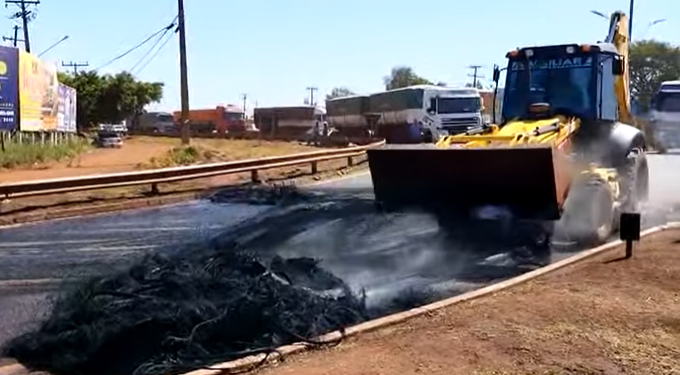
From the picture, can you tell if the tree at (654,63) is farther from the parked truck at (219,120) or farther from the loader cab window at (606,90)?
the loader cab window at (606,90)

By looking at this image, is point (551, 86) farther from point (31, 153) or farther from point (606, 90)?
point (31, 153)

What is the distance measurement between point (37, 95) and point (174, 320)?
35.4m

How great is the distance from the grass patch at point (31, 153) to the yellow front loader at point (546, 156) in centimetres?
2234

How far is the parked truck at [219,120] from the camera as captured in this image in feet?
Result: 283

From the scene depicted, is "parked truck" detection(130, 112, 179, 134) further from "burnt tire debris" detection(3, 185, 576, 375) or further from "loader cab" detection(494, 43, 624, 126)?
"burnt tire debris" detection(3, 185, 576, 375)

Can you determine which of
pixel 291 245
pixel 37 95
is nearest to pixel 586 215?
pixel 291 245

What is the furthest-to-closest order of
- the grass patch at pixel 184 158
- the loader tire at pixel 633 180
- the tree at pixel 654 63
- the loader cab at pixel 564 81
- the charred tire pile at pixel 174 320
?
the tree at pixel 654 63
the grass patch at pixel 184 158
the loader tire at pixel 633 180
the loader cab at pixel 564 81
the charred tire pile at pixel 174 320

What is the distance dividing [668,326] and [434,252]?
480 cm

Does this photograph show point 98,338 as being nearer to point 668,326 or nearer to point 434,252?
point 668,326

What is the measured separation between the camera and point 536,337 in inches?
275

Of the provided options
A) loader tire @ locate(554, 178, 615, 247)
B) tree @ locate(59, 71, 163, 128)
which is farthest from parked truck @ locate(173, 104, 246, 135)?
loader tire @ locate(554, 178, 615, 247)

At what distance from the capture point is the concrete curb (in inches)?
246

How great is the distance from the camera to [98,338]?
676 centimetres

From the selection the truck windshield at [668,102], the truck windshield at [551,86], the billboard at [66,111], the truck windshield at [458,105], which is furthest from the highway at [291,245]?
the billboard at [66,111]
